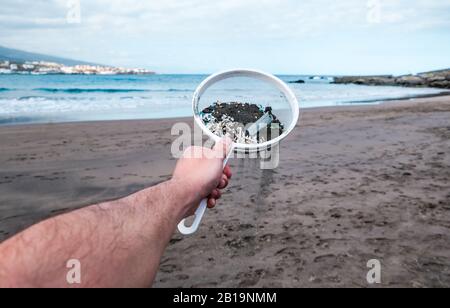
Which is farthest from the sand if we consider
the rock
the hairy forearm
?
the rock

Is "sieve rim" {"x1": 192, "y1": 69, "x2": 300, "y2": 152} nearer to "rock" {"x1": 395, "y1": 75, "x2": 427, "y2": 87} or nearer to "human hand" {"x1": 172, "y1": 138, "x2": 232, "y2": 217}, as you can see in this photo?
"human hand" {"x1": 172, "y1": 138, "x2": 232, "y2": 217}

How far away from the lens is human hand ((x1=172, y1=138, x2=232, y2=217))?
5.40ft

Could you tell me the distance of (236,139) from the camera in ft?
8.00

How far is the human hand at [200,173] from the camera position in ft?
5.40

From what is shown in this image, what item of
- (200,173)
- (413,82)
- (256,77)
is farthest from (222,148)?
(413,82)

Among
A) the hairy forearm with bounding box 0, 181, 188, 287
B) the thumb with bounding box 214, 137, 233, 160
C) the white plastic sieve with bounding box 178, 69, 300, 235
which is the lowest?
the hairy forearm with bounding box 0, 181, 188, 287

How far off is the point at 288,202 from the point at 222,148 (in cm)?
215

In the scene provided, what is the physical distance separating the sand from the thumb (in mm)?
993

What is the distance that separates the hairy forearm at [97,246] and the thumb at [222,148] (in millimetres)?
643

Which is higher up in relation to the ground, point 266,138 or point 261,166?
point 266,138

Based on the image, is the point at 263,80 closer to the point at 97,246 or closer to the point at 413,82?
the point at 97,246

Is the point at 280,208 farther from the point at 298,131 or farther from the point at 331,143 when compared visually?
the point at 298,131

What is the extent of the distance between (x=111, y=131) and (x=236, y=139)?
21.5ft
